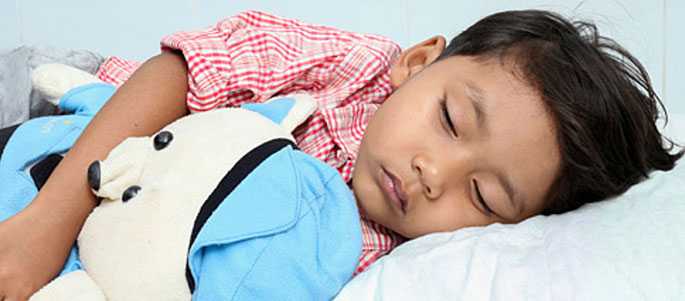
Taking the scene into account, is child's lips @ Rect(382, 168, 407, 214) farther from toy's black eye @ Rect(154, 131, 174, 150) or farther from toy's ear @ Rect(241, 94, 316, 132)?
toy's black eye @ Rect(154, 131, 174, 150)

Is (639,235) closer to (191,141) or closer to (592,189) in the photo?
(592,189)

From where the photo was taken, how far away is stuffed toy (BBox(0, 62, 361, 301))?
66cm

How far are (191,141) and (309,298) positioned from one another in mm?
205

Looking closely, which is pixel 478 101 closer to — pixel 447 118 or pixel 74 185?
pixel 447 118

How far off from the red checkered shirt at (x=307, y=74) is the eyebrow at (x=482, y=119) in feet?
0.55

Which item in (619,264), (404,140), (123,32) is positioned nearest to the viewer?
(619,264)

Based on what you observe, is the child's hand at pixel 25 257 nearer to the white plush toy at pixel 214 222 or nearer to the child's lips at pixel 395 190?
the white plush toy at pixel 214 222

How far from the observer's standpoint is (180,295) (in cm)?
67

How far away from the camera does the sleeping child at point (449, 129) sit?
2.66ft

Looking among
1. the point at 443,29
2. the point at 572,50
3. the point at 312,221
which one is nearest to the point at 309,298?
Answer: the point at 312,221

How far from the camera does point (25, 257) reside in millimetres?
707

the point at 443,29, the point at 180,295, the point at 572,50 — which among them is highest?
the point at 572,50

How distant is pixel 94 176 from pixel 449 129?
40 centimetres

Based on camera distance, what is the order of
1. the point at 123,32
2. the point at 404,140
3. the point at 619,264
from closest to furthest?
1. the point at 619,264
2. the point at 404,140
3. the point at 123,32
